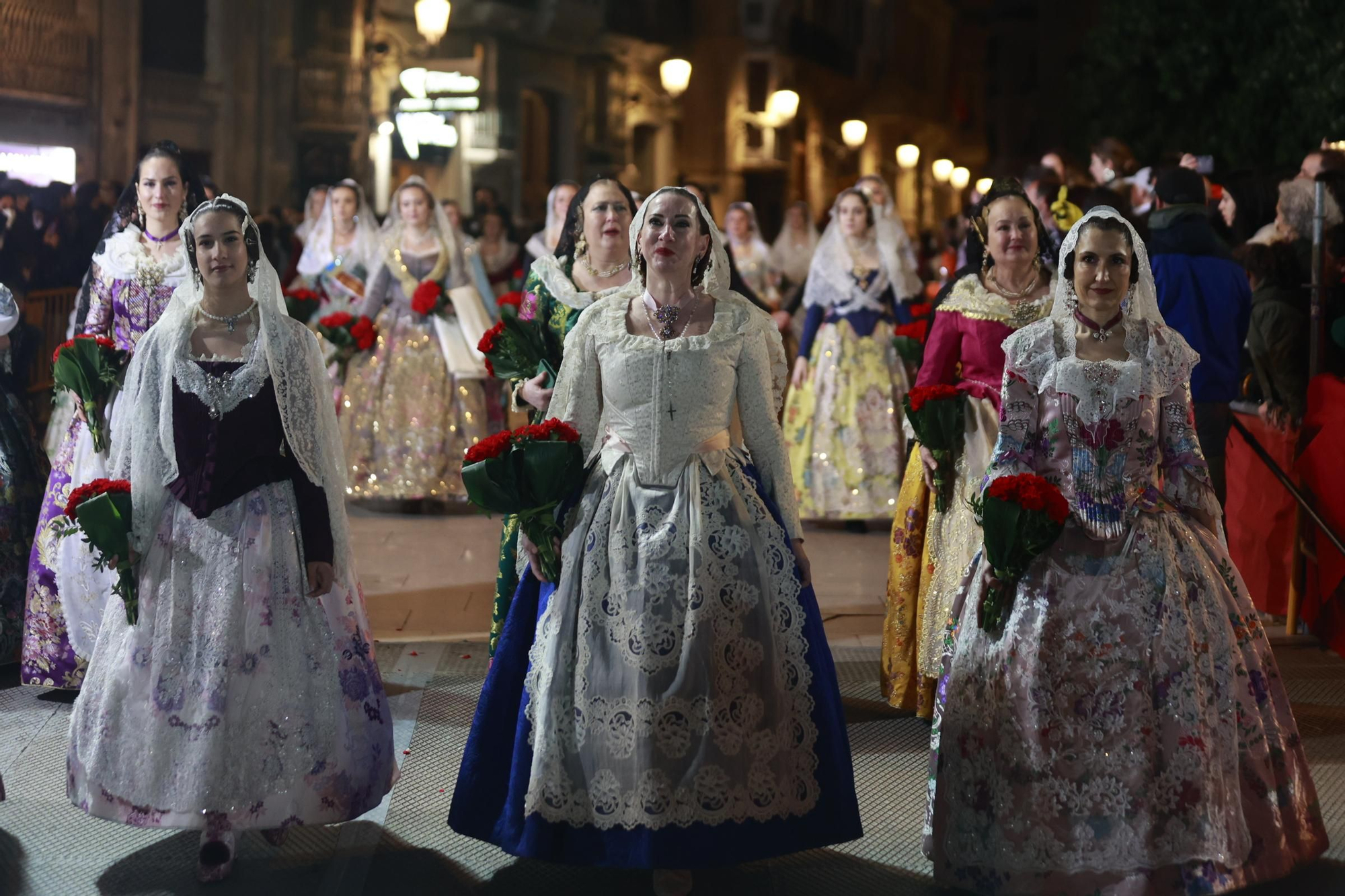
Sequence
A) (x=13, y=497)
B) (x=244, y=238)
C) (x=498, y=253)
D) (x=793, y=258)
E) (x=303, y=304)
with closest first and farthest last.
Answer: (x=244, y=238), (x=13, y=497), (x=303, y=304), (x=498, y=253), (x=793, y=258)

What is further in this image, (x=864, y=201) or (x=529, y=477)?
(x=864, y=201)

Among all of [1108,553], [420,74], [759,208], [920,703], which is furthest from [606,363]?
[759,208]

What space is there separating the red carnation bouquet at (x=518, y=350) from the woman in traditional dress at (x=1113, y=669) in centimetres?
169

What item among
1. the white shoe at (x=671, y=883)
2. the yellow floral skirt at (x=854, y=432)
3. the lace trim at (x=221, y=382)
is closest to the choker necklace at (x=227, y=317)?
the lace trim at (x=221, y=382)

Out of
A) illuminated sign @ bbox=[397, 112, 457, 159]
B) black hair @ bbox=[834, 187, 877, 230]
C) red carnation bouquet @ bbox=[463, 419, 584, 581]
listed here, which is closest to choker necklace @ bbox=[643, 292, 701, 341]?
red carnation bouquet @ bbox=[463, 419, 584, 581]

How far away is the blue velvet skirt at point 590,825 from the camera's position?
3.74m

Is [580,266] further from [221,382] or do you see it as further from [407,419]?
[407,419]

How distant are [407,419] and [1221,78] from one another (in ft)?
36.5

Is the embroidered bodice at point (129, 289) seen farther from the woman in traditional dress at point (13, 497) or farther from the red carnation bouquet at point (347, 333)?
the red carnation bouquet at point (347, 333)

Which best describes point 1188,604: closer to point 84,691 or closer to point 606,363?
point 606,363

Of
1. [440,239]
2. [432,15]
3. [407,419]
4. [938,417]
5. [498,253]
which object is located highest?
[432,15]

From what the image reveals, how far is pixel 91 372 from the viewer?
5.33 meters

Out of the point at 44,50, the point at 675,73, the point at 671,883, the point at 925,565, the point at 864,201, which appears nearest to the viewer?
the point at 671,883

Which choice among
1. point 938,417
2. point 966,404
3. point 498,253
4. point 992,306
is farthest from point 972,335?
point 498,253
